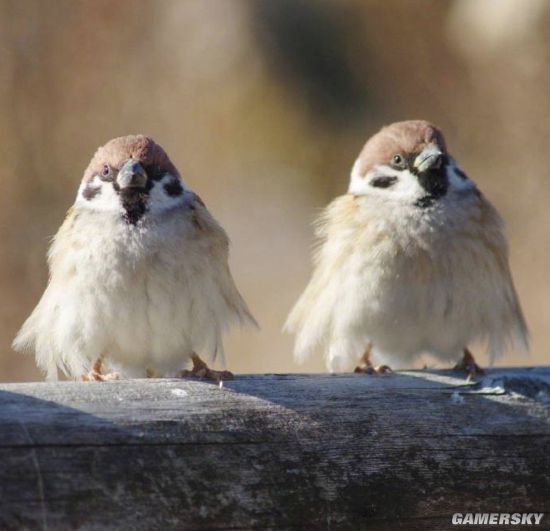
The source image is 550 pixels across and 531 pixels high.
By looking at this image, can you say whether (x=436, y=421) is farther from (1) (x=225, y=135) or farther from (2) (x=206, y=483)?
(1) (x=225, y=135)

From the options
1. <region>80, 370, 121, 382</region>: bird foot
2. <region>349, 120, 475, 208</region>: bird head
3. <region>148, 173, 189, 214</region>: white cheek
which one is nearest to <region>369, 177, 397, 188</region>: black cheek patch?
<region>349, 120, 475, 208</region>: bird head

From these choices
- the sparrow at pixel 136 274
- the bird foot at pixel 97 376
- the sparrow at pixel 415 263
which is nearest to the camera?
the sparrow at pixel 136 274

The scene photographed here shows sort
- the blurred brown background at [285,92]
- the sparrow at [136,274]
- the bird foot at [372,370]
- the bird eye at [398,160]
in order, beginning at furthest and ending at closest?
the blurred brown background at [285,92] < the bird eye at [398,160] < the sparrow at [136,274] < the bird foot at [372,370]

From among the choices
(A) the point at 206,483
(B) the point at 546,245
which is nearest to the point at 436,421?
(A) the point at 206,483

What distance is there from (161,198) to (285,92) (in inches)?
182

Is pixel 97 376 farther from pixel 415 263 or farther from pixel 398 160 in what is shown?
pixel 398 160

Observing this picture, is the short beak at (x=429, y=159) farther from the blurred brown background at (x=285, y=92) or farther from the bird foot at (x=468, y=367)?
the blurred brown background at (x=285, y=92)

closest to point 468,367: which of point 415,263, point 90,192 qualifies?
point 415,263

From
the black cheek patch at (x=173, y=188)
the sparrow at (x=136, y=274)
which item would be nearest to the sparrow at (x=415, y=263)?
the sparrow at (x=136, y=274)

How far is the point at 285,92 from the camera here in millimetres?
8578

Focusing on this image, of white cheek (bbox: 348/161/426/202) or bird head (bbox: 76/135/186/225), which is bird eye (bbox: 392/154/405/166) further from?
bird head (bbox: 76/135/186/225)

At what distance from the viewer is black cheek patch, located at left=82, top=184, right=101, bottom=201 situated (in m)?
4.11

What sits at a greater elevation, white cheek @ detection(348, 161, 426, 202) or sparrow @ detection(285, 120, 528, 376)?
white cheek @ detection(348, 161, 426, 202)

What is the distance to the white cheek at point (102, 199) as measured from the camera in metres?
4.04
